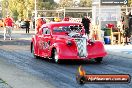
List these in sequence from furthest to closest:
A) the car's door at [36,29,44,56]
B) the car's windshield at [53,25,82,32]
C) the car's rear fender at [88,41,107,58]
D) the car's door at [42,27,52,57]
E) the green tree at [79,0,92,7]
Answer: the green tree at [79,0,92,7] → the car's door at [36,29,44,56] → the car's windshield at [53,25,82,32] → the car's door at [42,27,52,57] → the car's rear fender at [88,41,107,58]

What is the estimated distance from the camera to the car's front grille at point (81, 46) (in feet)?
45.8

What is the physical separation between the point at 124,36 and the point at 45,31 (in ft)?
31.8

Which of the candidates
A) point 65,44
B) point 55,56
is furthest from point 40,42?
point 65,44

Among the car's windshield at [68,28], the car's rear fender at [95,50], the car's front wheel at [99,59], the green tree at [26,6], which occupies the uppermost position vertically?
the green tree at [26,6]

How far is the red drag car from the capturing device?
46.1 feet

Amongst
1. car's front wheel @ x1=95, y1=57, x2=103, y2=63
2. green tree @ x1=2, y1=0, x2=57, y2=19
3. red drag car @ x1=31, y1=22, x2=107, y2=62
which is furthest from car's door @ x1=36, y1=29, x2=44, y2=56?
green tree @ x1=2, y1=0, x2=57, y2=19

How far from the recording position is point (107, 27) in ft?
85.7

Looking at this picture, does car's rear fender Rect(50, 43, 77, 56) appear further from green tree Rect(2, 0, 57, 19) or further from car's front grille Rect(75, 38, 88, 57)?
green tree Rect(2, 0, 57, 19)

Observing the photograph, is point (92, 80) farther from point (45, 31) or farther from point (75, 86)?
point (45, 31)

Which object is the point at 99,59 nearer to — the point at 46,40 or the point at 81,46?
the point at 81,46

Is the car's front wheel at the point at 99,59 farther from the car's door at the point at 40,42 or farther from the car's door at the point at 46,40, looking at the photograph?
the car's door at the point at 40,42

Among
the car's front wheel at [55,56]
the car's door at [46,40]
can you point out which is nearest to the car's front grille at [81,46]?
the car's front wheel at [55,56]

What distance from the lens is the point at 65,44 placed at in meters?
14.1

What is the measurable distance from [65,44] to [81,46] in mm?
565
